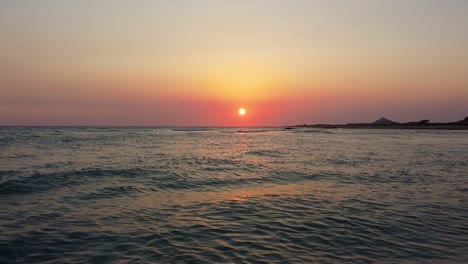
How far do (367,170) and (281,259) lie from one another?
17.2 m

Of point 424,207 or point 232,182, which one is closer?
point 424,207

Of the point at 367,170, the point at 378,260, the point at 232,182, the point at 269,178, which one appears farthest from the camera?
the point at 367,170

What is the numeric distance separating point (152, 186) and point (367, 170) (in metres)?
14.0

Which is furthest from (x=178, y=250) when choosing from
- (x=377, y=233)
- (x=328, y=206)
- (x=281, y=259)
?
(x=328, y=206)

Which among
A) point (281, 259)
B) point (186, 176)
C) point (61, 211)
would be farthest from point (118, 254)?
point (186, 176)

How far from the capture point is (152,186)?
55.3 ft

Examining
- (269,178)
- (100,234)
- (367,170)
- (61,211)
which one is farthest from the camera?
(367,170)

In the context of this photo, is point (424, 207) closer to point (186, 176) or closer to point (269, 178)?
point (269, 178)

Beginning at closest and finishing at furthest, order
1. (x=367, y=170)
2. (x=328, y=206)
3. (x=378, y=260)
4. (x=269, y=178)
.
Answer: (x=378, y=260) < (x=328, y=206) < (x=269, y=178) < (x=367, y=170)

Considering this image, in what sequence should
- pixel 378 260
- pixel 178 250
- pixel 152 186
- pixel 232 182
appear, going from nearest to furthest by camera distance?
1. pixel 378 260
2. pixel 178 250
3. pixel 152 186
4. pixel 232 182

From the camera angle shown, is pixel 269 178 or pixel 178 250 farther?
pixel 269 178

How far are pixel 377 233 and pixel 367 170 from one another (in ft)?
47.1

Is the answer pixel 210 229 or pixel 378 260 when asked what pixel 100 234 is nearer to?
Answer: pixel 210 229

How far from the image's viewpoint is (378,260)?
→ 738 centimetres
